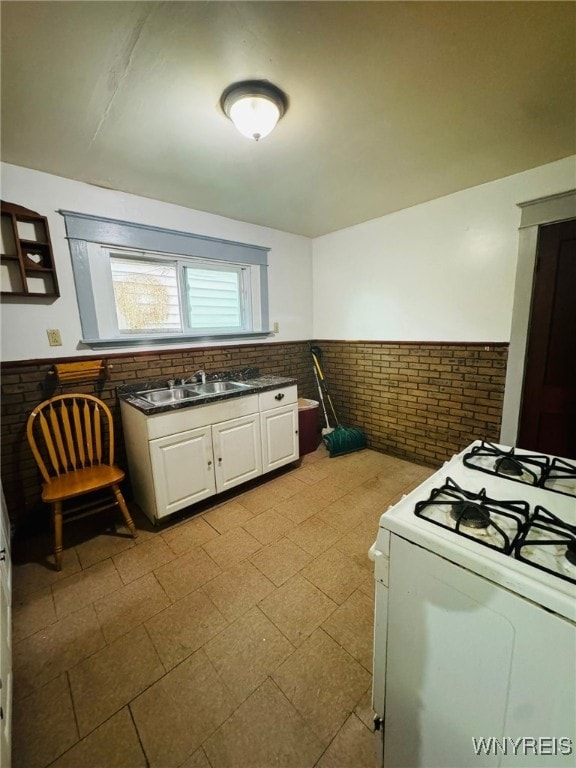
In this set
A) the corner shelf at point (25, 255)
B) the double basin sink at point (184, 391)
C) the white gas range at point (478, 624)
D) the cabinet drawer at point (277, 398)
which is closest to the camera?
the white gas range at point (478, 624)

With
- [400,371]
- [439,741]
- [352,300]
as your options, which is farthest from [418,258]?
[439,741]

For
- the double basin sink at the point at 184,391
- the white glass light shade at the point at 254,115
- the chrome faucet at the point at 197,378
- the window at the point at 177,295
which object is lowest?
the double basin sink at the point at 184,391

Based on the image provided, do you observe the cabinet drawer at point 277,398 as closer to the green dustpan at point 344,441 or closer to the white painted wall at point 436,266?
the green dustpan at point 344,441

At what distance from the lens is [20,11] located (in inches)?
38.5

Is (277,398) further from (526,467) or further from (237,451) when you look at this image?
(526,467)

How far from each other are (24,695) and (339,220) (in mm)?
3699

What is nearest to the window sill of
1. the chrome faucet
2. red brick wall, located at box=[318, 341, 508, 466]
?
the chrome faucet

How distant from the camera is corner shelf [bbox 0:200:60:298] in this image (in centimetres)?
184

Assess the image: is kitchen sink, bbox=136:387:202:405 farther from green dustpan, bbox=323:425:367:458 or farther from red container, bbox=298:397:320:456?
green dustpan, bbox=323:425:367:458

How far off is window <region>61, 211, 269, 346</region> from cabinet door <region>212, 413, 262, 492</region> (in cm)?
92

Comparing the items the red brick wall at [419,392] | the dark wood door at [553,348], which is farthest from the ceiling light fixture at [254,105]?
the red brick wall at [419,392]

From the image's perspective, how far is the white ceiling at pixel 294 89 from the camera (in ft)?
3.38

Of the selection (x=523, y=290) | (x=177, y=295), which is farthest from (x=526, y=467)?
(x=177, y=295)

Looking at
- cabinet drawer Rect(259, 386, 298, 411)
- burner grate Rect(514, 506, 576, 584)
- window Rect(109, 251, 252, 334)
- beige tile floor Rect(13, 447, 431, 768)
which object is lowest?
beige tile floor Rect(13, 447, 431, 768)
